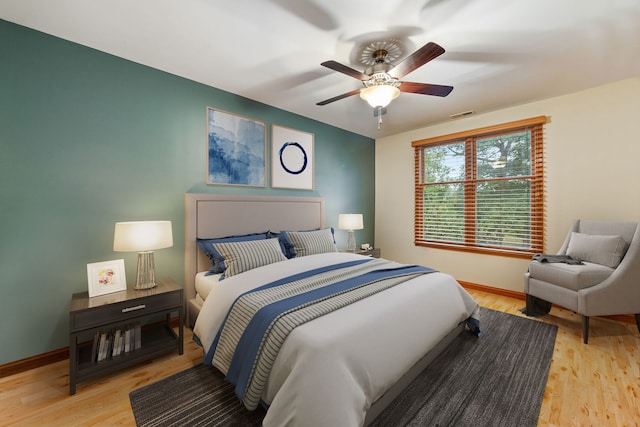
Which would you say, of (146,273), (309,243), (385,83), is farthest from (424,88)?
(146,273)

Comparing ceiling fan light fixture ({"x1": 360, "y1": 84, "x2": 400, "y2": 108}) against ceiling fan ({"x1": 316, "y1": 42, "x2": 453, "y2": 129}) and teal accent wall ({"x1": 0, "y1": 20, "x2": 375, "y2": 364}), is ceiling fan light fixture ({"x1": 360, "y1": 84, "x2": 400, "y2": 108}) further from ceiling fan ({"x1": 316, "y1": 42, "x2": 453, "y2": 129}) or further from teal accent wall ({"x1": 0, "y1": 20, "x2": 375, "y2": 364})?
teal accent wall ({"x1": 0, "y1": 20, "x2": 375, "y2": 364})

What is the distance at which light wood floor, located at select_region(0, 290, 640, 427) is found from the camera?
161cm

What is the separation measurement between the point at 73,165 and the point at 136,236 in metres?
0.84

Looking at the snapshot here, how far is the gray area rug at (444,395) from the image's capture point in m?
1.59

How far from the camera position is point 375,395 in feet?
4.80

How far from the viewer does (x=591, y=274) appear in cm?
249

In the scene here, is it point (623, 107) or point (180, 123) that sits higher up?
point (623, 107)

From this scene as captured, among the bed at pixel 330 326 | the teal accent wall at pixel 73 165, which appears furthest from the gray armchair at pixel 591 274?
the teal accent wall at pixel 73 165

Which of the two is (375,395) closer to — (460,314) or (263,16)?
(460,314)

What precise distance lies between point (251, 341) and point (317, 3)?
2222 millimetres

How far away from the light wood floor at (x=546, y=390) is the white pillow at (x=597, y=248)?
0.74 m

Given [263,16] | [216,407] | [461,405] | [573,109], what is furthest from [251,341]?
[573,109]

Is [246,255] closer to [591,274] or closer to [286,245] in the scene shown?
[286,245]

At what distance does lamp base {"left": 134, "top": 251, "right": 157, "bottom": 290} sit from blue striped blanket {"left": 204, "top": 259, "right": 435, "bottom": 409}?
2.85ft
